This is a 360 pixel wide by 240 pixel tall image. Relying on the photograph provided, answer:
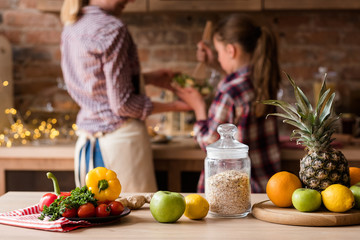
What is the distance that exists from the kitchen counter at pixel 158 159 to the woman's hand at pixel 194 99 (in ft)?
0.64

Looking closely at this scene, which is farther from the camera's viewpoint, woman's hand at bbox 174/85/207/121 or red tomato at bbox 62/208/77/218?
woman's hand at bbox 174/85/207/121

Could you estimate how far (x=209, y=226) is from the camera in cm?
130

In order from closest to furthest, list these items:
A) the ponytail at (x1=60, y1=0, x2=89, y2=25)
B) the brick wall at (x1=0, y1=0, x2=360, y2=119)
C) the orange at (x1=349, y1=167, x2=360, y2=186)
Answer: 1. the orange at (x1=349, y1=167, x2=360, y2=186)
2. the ponytail at (x1=60, y1=0, x2=89, y2=25)
3. the brick wall at (x1=0, y1=0, x2=360, y2=119)

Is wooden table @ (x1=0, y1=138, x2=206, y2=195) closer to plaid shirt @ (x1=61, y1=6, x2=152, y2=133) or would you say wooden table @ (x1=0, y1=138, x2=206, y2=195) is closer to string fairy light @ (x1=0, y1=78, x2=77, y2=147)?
string fairy light @ (x1=0, y1=78, x2=77, y2=147)

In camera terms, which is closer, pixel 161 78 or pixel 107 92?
pixel 107 92

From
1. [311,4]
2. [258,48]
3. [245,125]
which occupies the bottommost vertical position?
[245,125]

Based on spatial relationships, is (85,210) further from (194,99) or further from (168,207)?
(194,99)

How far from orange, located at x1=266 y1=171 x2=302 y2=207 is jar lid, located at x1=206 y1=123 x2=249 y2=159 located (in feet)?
0.37

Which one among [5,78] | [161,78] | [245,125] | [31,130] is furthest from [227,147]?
[5,78]

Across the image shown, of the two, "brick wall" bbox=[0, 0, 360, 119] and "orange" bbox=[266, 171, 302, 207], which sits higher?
"brick wall" bbox=[0, 0, 360, 119]

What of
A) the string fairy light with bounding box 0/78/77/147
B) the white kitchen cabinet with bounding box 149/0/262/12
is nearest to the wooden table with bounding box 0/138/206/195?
the string fairy light with bounding box 0/78/77/147

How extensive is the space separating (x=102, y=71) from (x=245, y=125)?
2.19ft

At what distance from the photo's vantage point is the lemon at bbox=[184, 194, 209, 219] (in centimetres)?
135

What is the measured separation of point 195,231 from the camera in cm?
126
